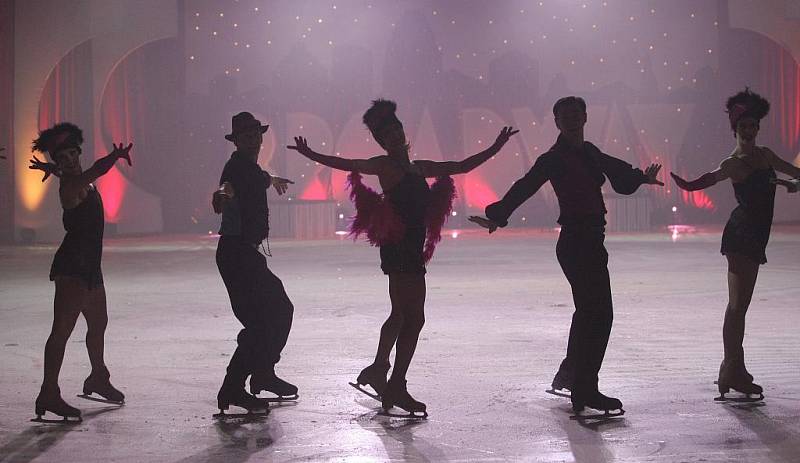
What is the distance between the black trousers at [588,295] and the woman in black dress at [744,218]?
0.58m

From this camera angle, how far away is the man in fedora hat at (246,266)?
488cm

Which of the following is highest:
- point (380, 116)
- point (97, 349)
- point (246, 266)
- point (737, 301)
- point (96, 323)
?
point (380, 116)

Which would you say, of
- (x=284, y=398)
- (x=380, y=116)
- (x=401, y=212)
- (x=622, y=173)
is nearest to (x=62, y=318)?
(x=284, y=398)

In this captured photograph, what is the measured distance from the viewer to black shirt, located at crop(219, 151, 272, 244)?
16.1 ft

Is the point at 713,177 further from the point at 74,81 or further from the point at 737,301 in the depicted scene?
the point at 74,81

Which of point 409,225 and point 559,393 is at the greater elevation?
point 409,225

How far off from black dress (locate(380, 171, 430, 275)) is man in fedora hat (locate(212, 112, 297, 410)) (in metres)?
0.60

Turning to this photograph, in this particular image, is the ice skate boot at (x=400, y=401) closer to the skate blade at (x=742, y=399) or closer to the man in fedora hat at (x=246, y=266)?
the man in fedora hat at (x=246, y=266)

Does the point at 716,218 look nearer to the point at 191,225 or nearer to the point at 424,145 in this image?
the point at 424,145

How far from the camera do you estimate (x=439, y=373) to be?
5.87 metres

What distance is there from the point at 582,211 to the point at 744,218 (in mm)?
846

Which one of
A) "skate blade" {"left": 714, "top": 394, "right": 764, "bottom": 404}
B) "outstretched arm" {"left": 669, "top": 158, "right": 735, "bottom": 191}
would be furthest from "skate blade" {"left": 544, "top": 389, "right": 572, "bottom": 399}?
"outstretched arm" {"left": 669, "top": 158, "right": 735, "bottom": 191}

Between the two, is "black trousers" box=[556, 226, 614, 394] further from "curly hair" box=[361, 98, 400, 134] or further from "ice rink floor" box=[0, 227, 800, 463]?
"curly hair" box=[361, 98, 400, 134]

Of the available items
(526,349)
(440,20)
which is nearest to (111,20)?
(440,20)
